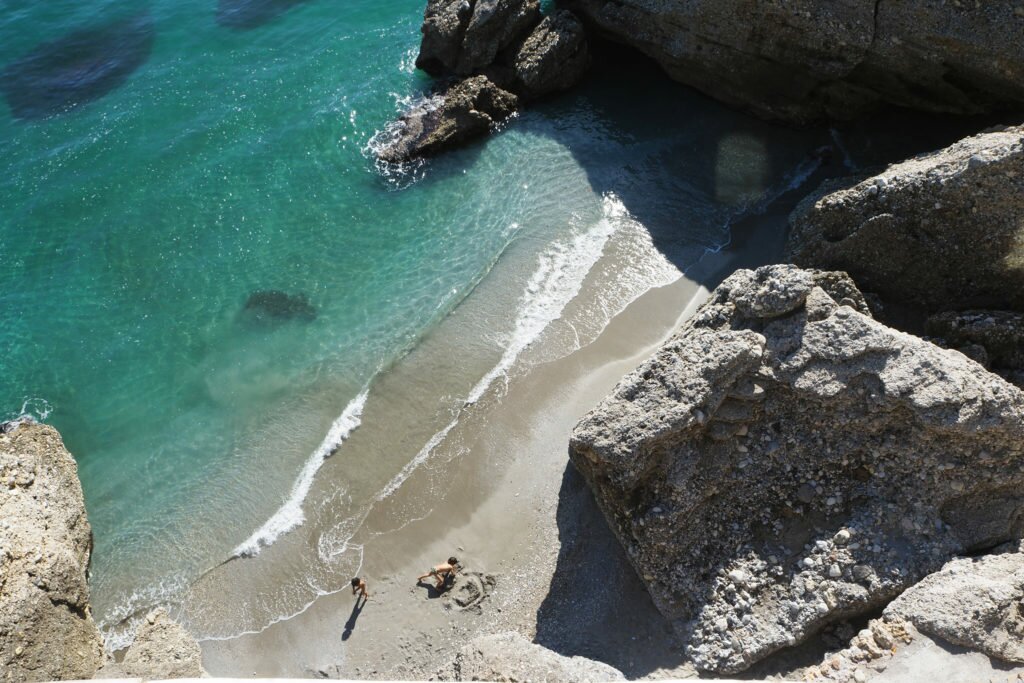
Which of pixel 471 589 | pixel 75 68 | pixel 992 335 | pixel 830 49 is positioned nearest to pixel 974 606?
pixel 992 335

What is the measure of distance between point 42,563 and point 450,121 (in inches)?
501

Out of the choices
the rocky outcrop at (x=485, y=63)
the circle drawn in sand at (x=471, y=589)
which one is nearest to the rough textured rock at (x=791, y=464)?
the circle drawn in sand at (x=471, y=589)

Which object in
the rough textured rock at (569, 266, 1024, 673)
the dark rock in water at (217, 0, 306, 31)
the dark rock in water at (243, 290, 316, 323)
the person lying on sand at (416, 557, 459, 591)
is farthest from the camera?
the dark rock in water at (217, 0, 306, 31)

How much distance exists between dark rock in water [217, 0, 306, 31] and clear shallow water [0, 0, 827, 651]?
2.12 meters

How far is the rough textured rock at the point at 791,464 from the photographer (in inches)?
340

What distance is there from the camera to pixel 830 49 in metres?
15.6

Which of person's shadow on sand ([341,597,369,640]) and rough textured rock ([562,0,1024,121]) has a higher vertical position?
rough textured rock ([562,0,1024,121])

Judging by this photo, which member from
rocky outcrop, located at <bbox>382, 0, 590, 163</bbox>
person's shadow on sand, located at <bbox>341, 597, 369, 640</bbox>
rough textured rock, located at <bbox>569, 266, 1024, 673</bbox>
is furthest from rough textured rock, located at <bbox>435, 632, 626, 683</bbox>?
rocky outcrop, located at <bbox>382, 0, 590, 163</bbox>

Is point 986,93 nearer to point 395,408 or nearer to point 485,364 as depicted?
point 485,364

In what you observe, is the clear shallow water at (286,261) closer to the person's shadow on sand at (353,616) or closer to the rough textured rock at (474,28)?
the person's shadow on sand at (353,616)

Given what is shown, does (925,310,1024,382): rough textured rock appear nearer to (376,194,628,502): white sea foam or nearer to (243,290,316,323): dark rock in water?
(376,194,628,502): white sea foam

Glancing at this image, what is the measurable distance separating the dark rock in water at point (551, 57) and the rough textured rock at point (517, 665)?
14.8 metres

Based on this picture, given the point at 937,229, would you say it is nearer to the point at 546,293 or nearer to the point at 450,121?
the point at 546,293

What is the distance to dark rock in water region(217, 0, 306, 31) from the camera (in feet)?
77.8
